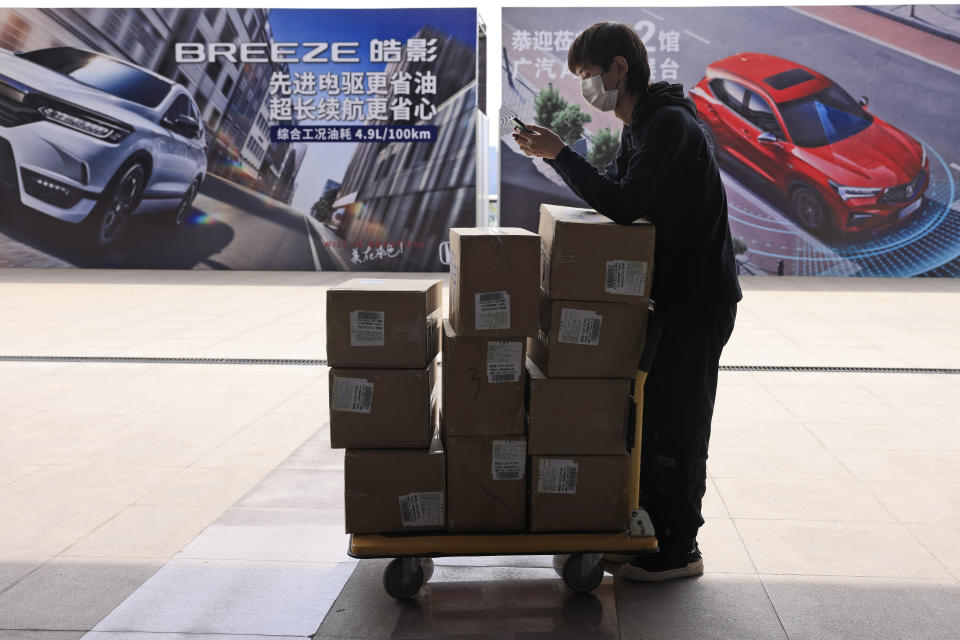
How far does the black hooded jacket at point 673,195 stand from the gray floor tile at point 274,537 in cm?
120

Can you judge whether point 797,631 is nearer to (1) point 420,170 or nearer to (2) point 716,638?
(2) point 716,638

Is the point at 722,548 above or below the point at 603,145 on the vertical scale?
below

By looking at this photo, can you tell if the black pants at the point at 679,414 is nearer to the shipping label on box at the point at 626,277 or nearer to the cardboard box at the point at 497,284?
the shipping label on box at the point at 626,277

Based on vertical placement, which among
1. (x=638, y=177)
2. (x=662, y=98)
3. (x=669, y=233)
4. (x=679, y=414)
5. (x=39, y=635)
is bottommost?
(x=39, y=635)

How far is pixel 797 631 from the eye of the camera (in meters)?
2.12

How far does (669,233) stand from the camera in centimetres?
225

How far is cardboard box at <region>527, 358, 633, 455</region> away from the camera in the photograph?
2248 mm

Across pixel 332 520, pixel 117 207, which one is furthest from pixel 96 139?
pixel 332 520

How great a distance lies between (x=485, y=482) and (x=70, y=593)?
43.6 inches

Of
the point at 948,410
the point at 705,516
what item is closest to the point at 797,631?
the point at 705,516

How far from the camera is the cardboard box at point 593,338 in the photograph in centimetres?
221

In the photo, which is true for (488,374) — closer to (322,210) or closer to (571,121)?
(571,121)

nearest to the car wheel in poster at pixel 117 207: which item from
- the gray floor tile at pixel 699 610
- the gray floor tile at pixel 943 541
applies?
the gray floor tile at pixel 699 610

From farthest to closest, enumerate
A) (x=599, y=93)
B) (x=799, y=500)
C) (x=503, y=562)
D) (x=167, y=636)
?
(x=799, y=500) < (x=503, y=562) < (x=599, y=93) < (x=167, y=636)
